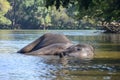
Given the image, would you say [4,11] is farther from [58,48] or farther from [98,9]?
[58,48]

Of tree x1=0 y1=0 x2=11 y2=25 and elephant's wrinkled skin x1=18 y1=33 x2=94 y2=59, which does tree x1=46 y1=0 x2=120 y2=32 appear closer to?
elephant's wrinkled skin x1=18 y1=33 x2=94 y2=59

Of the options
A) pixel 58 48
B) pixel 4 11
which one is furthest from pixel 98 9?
pixel 4 11

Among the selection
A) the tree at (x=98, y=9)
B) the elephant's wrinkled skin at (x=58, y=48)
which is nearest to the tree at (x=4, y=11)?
the tree at (x=98, y=9)

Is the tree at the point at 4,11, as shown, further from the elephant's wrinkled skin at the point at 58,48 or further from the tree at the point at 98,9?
the elephant's wrinkled skin at the point at 58,48

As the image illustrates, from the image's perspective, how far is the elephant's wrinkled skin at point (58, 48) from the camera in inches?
950

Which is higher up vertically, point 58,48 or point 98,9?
point 98,9

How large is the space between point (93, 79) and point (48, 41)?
1313cm

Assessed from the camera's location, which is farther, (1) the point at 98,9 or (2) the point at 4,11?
(2) the point at 4,11

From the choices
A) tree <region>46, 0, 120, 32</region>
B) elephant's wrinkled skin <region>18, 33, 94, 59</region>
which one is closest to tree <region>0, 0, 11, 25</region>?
tree <region>46, 0, 120, 32</region>

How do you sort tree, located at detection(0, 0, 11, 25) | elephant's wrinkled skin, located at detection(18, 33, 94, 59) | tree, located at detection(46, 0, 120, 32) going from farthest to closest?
tree, located at detection(0, 0, 11, 25), elephant's wrinkled skin, located at detection(18, 33, 94, 59), tree, located at detection(46, 0, 120, 32)

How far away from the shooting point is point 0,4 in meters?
145

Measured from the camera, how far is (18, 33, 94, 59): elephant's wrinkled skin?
79.2 ft

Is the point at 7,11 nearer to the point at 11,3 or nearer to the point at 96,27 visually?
the point at 11,3

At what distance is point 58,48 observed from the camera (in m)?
25.6
